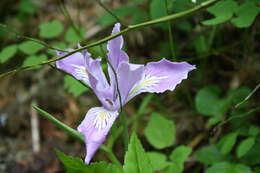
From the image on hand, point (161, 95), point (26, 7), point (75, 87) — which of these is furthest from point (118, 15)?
point (26, 7)

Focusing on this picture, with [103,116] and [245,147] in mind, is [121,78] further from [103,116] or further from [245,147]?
[245,147]

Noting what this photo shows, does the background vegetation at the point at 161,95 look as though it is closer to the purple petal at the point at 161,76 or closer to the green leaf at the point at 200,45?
the green leaf at the point at 200,45

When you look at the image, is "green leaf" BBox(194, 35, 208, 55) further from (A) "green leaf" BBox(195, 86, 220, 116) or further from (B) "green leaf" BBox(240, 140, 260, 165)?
(B) "green leaf" BBox(240, 140, 260, 165)

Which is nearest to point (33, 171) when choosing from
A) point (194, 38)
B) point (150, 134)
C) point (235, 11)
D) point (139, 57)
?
point (150, 134)

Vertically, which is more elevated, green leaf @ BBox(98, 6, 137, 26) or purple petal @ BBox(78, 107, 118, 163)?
green leaf @ BBox(98, 6, 137, 26)

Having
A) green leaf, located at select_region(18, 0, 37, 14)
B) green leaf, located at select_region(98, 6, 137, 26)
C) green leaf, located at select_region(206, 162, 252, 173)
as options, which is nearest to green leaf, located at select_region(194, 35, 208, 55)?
green leaf, located at select_region(98, 6, 137, 26)

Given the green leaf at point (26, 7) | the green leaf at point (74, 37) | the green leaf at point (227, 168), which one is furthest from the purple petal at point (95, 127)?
the green leaf at point (26, 7)

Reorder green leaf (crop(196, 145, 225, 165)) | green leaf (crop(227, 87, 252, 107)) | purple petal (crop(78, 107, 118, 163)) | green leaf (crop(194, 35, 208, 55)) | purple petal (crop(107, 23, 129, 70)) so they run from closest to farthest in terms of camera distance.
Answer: purple petal (crop(78, 107, 118, 163)) → purple petal (crop(107, 23, 129, 70)) → green leaf (crop(196, 145, 225, 165)) → green leaf (crop(227, 87, 252, 107)) → green leaf (crop(194, 35, 208, 55))
